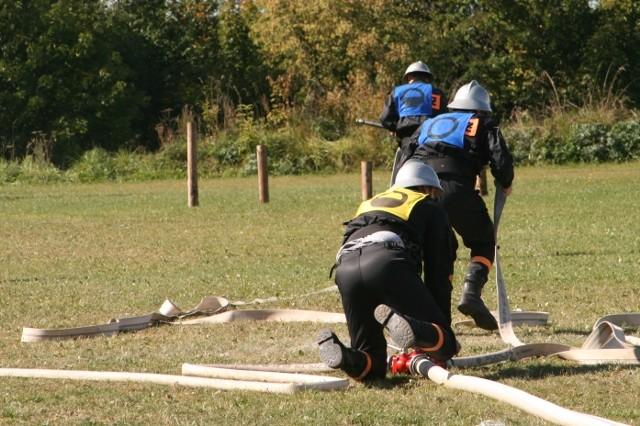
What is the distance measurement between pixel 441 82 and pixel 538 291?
123ft

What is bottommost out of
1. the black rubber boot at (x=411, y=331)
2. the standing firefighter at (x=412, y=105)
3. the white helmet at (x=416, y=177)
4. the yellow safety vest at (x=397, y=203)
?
the black rubber boot at (x=411, y=331)

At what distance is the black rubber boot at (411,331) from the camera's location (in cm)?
730

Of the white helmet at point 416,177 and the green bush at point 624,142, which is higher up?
the white helmet at point 416,177

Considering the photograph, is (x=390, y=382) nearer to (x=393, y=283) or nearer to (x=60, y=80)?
(x=393, y=283)

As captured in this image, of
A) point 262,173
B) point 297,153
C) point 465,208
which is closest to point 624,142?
point 297,153

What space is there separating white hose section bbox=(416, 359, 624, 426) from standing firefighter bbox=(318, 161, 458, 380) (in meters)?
0.19

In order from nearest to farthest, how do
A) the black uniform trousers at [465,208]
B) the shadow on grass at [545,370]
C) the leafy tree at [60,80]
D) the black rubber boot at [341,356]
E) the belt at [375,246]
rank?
the black rubber boot at [341,356] < the belt at [375,246] < the shadow on grass at [545,370] < the black uniform trousers at [465,208] < the leafy tree at [60,80]

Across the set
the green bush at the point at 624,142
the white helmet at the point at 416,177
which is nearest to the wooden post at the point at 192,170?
the green bush at the point at 624,142

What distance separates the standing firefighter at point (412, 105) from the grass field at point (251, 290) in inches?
66.1

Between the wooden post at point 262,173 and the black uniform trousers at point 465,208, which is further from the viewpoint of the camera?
the wooden post at point 262,173

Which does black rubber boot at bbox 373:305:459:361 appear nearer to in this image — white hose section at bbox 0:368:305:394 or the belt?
the belt

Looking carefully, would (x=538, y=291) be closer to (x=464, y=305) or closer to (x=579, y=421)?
(x=464, y=305)

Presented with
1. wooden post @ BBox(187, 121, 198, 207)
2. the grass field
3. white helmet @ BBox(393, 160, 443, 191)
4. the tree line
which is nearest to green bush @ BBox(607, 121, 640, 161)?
the grass field

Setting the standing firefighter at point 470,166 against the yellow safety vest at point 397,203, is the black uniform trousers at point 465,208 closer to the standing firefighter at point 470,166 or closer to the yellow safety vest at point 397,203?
the standing firefighter at point 470,166
